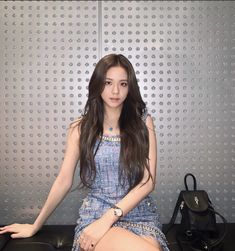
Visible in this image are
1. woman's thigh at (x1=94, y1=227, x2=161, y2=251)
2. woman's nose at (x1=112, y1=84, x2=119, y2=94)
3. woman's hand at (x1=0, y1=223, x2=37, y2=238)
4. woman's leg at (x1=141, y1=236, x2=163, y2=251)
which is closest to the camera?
woman's thigh at (x1=94, y1=227, x2=161, y2=251)

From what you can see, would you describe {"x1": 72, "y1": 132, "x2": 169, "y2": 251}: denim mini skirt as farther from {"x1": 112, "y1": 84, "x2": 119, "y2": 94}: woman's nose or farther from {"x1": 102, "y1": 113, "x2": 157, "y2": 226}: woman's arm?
{"x1": 112, "y1": 84, "x2": 119, "y2": 94}: woman's nose

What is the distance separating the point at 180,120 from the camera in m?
2.21

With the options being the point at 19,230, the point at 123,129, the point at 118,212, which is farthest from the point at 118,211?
the point at 19,230

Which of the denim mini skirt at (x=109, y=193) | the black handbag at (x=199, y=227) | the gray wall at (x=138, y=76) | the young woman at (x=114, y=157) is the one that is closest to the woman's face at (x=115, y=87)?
the young woman at (x=114, y=157)

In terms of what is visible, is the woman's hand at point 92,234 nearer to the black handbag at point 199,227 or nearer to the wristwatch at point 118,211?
the wristwatch at point 118,211

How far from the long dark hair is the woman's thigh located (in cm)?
29

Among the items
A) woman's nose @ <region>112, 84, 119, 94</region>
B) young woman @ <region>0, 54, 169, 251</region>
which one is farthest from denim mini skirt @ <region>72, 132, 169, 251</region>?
woman's nose @ <region>112, 84, 119, 94</region>

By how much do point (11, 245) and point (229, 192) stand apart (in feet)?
4.87

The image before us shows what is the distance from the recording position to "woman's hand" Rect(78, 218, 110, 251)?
1.50m

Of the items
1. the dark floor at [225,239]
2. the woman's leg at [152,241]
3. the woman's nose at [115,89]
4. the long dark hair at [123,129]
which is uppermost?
the woman's nose at [115,89]

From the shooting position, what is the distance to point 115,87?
1.68 metres

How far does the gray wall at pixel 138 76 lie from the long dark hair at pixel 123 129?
417mm

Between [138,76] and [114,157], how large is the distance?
694 mm

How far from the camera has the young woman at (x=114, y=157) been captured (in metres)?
1.67
